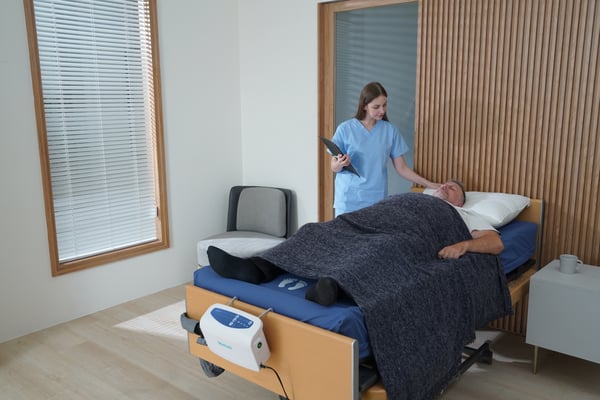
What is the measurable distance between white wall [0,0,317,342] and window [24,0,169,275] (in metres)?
0.09

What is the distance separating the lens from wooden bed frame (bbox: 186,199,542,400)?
5.46ft

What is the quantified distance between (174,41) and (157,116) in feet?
1.85

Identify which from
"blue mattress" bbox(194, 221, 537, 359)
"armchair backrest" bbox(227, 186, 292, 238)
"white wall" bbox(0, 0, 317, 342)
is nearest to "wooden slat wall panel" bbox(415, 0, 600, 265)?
"blue mattress" bbox(194, 221, 537, 359)

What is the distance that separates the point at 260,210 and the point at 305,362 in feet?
7.47

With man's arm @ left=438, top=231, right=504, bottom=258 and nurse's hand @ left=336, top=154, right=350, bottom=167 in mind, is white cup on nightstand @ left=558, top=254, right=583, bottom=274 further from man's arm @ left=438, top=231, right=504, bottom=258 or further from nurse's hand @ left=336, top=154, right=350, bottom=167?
nurse's hand @ left=336, top=154, right=350, bottom=167

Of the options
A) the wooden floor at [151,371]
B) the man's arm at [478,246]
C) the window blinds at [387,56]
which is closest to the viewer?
the man's arm at [478,246]

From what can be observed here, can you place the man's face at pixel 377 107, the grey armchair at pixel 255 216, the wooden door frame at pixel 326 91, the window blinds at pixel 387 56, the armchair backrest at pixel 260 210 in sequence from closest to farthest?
the man's face at pixel 377 107
the window blinds at pixel 387 56
the wooden door frame at pixel 326 91
the grey armchair at pixel 255 216
the armchair backrest at pixel 260 210

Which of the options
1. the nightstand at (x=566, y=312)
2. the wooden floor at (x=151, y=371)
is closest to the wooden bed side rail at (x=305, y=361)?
the wooden floor at (x=151, y=371)

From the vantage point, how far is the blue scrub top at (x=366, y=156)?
307 centimetres

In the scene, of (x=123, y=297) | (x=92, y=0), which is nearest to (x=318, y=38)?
(x=92, y=0)

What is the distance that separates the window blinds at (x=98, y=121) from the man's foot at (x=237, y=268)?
5.46ft

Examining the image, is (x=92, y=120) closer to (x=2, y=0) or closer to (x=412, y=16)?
(x=2, y=0)

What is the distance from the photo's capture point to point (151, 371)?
268 centimetres

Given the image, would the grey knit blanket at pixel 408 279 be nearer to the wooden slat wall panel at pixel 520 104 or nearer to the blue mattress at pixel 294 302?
the blue mattress at pixel 294 302
